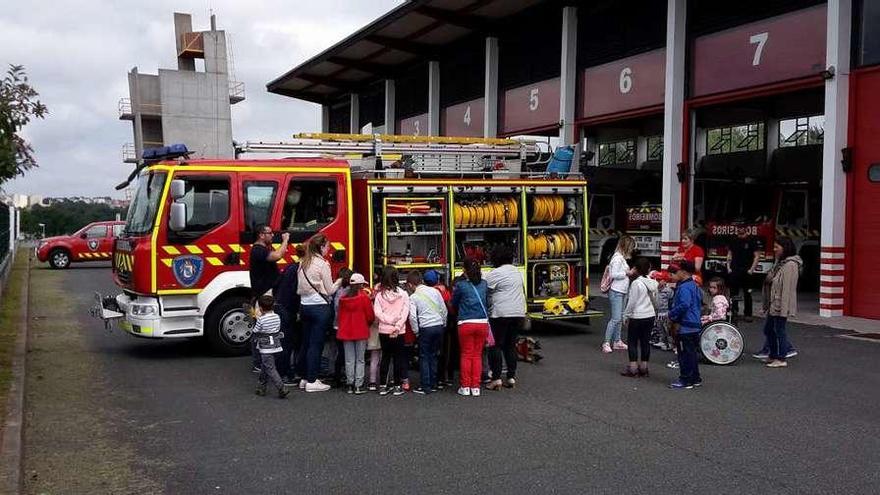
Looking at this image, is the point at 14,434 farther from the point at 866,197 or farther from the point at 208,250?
Result: the point at 866,197

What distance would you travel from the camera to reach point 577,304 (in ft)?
44.6

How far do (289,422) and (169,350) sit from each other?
497 centimetres

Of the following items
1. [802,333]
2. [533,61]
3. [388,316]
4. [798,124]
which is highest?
[533,61]

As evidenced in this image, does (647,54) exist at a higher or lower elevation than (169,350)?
higher

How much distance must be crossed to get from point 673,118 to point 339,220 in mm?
10656

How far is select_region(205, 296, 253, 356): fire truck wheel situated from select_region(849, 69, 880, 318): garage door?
1143cm

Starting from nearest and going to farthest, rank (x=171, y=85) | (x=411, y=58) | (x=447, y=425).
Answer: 1. (x=447, y=425)
2. (x=411, y=58)
3. (x=171, y=85)

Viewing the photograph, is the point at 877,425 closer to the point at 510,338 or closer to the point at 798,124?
the point at 510,338

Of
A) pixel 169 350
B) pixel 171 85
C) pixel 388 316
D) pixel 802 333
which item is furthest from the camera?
pixel 171 85

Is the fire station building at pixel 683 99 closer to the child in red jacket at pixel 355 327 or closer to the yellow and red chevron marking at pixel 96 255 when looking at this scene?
the child in red jacket at pixel 355 327

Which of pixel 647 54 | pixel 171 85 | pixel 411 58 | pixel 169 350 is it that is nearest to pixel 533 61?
pixel 647 54

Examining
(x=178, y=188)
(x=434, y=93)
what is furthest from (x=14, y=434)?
(x=434, y=93)

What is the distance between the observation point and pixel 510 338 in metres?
9.50

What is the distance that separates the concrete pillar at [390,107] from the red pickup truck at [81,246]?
11.4 m
